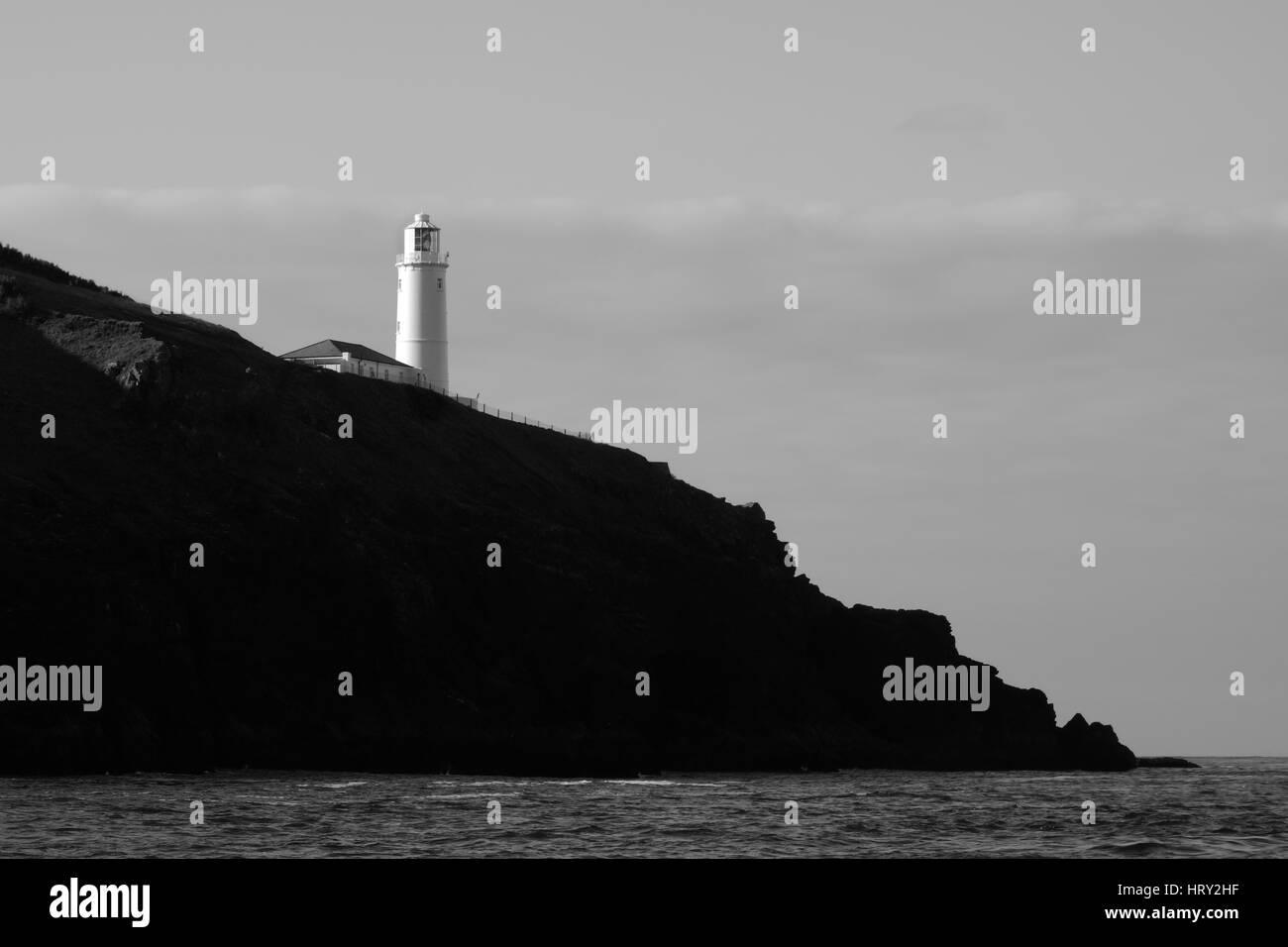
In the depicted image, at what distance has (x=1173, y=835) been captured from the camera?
46906 millimetres

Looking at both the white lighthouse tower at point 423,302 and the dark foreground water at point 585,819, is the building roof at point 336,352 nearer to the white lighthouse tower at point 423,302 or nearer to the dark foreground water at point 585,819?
the white lighthouse tower at point 423,302

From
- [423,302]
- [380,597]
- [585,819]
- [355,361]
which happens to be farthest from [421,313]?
[585,819]

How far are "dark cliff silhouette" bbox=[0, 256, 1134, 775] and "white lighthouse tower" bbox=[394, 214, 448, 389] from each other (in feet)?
36.3

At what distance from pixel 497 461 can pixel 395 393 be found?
327 inches

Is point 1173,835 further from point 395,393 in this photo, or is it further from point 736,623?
point 395,393

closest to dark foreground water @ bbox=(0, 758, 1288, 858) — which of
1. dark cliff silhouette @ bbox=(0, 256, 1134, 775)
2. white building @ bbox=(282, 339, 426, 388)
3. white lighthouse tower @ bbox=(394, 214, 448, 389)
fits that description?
dark cliff silhouette @ bbox=(0, 256, 1134, 775)

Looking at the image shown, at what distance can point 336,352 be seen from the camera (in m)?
112

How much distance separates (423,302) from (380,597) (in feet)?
144

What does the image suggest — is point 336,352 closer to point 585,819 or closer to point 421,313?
point 421,313

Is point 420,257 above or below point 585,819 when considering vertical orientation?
above

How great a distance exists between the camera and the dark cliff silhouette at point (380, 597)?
2665 inches

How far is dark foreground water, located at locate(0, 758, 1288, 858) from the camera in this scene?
3928 cm

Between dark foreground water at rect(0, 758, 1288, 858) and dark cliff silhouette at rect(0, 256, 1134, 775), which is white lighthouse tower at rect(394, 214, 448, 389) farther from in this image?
dark foreground water at rect(0, 758, 1288, 858)
